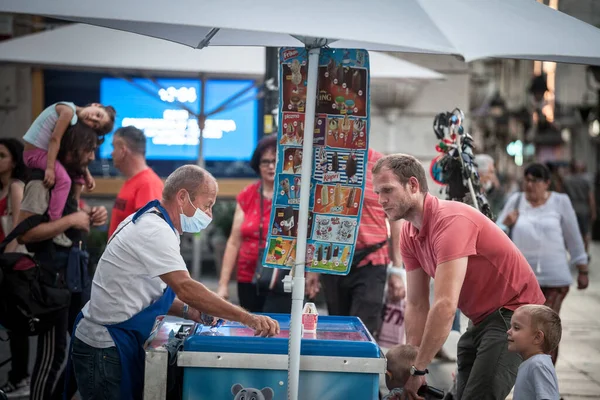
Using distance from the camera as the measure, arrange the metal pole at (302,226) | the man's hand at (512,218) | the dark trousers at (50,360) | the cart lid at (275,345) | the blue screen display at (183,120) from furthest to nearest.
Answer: the blue screen display at (183,120)
the man's hand at (512,218)
the dark trousers at (50,360)
the cart lid at (275,345)
the metal pole at (302,226)

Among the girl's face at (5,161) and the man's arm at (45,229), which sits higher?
the girl's face at (5,161)

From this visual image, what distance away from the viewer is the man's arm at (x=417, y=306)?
436 cm

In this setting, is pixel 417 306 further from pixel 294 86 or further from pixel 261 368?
pixel 294 86

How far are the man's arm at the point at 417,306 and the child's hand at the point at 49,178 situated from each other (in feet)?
8.10

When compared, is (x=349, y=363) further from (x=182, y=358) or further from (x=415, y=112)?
(x=415, y=112)

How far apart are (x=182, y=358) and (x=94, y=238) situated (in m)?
7.07

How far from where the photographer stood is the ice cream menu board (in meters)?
3.67

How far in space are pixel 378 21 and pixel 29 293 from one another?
3286 mm

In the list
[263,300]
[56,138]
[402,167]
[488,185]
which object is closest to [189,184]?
[402,167]

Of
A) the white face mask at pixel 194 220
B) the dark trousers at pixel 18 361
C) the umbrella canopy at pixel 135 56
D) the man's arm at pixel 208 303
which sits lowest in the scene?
the dark trousers at pixel 18 361

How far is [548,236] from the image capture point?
723cm

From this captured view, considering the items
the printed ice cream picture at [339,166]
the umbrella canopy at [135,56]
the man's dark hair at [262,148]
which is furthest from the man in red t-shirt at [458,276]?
the umbrella canopy at [135,56]

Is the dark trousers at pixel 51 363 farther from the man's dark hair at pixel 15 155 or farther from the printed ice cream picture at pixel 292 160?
the printed ice cream picture at pixel 292 160

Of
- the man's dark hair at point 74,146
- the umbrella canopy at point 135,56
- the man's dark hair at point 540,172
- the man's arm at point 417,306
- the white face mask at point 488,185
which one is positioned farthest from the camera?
the umbrella canopy at point 135,56
